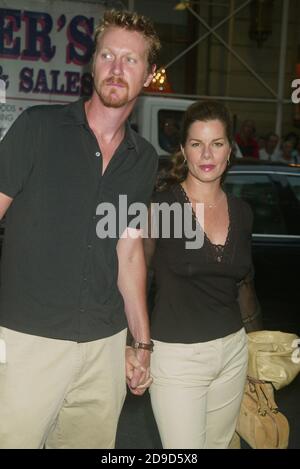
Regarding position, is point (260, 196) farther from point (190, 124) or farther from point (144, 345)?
point (144, 345)

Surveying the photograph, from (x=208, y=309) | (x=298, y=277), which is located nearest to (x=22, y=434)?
(x=208, y=309)

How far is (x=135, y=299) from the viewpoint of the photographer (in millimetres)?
2525

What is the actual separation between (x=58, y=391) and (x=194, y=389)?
0.53m

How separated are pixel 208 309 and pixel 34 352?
2.36 feet

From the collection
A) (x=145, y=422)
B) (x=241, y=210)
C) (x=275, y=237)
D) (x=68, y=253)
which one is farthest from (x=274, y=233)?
(x=68, y=253)

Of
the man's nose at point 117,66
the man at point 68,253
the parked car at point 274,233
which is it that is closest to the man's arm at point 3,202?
the man at point 68,253

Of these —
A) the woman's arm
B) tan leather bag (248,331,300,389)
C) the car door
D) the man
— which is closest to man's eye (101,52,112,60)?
the man

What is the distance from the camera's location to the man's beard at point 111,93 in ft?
7.46

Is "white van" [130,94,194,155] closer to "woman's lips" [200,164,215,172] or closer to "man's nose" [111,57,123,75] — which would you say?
"woman's lips" [200,164,215,172]

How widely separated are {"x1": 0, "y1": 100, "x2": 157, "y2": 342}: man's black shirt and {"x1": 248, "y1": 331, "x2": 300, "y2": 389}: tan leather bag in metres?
0.82

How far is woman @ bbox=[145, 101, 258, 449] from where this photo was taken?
250 centimetres

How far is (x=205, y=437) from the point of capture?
259cm

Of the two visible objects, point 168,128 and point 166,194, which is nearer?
point 166,194

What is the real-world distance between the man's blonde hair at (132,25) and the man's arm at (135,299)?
0.69m
